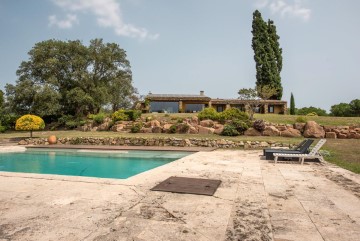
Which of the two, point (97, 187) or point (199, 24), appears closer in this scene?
point (97, 187)

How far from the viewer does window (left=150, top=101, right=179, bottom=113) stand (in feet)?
136

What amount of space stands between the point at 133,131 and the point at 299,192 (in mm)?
19454

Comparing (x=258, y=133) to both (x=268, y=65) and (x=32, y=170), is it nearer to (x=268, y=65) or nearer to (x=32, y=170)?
(x=32, y=170)

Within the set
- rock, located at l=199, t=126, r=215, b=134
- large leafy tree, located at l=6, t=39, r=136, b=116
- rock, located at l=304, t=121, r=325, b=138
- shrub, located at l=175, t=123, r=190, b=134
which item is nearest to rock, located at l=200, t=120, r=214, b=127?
rock, located at l=199, t=126, r=215, b=134

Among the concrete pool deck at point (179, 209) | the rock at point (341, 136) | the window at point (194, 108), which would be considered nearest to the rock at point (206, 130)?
the rock at point (341, 136)

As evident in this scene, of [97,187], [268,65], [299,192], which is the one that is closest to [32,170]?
[97,187]

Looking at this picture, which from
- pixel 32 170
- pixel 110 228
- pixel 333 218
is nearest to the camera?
pixel 110 228

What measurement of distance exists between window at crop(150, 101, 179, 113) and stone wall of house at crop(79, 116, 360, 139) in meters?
14.5

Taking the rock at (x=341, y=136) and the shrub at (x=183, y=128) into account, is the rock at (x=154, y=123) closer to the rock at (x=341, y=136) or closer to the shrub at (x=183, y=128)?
the shrub at (x=183, y=128)

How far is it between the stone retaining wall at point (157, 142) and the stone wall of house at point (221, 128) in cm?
417

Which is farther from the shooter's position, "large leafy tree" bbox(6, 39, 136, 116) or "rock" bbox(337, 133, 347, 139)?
"large leafy tree" bbox(6, 39, 136, 116)

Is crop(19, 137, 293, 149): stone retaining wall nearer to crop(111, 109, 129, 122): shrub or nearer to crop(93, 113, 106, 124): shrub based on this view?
crop(111, 109, 129, 122): shrub

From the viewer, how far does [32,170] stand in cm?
1189

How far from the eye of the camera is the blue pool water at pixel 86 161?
11500 mm
